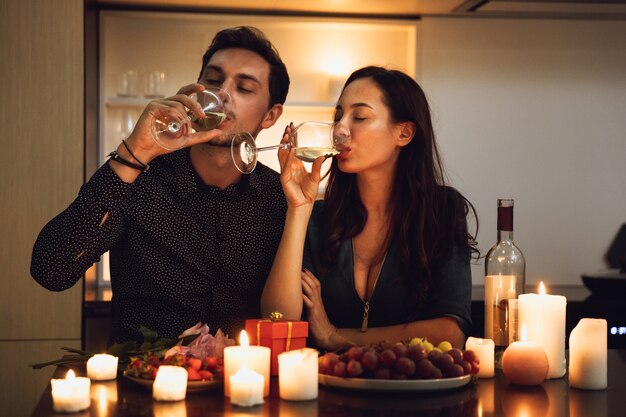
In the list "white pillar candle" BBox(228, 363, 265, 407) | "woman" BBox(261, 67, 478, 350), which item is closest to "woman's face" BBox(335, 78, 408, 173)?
"woman" BBox(261, 67, 478, 350)

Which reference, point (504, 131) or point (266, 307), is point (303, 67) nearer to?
point (504, 131)

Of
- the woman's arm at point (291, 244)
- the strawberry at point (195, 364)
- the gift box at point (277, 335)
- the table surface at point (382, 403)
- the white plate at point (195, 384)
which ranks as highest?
the woman's arm at point (291, 244)

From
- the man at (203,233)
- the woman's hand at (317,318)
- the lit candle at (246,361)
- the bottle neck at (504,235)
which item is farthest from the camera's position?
the man at (203,233)

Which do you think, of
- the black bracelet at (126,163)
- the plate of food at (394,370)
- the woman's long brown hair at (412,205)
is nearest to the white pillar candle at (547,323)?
the plate of food at (394,370)

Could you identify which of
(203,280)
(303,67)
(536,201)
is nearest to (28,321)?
(203,280)

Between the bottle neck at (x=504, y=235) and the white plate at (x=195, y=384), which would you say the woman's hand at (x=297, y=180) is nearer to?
the bottle neck at (x=504, y=235)

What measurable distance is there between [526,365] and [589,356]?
0.37ft

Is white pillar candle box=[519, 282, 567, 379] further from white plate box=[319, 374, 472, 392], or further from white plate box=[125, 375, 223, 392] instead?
white plate box=[125, 375, 223, 392]

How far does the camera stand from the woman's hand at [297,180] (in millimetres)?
2186

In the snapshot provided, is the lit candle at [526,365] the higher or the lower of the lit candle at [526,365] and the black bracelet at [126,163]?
the lower

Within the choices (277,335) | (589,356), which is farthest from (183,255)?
(589,356)

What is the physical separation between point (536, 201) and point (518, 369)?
2520mm

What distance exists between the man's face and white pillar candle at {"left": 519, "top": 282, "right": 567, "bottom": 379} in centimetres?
97

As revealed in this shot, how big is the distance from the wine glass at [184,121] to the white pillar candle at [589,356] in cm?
90
